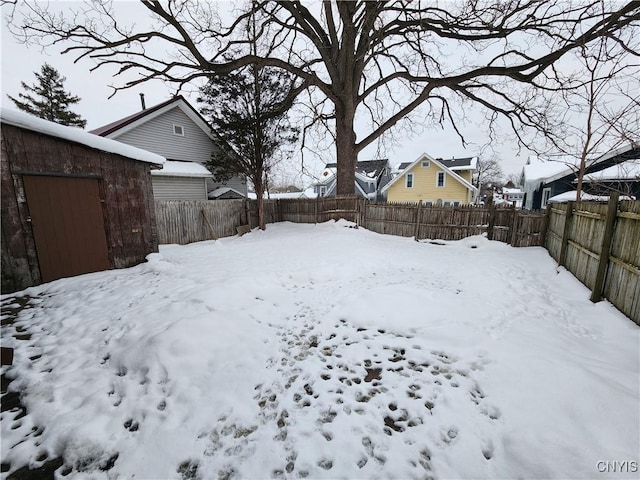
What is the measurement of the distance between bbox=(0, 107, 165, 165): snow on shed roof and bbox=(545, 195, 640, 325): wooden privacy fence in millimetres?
8979

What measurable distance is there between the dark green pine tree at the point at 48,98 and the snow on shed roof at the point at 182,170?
1682 centimetres

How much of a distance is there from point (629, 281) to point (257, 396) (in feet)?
15.7

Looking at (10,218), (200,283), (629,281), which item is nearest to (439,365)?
(629,281)

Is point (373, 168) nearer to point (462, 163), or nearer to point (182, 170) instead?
point (462, 163)

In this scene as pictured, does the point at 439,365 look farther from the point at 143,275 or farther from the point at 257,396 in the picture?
the point at 143,275

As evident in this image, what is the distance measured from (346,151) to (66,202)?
9.42 metres

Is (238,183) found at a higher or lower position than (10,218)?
higher

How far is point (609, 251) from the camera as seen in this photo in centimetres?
384

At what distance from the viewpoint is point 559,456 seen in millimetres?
1752

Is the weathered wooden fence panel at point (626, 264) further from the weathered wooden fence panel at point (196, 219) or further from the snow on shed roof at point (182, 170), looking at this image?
the snow on shed roof at point (182, 170)

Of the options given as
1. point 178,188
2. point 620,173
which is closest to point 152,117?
point 178,188

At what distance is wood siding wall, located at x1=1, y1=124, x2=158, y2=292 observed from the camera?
4.56m

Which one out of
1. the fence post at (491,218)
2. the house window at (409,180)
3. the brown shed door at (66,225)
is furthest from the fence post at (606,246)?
the house window at (409,180)

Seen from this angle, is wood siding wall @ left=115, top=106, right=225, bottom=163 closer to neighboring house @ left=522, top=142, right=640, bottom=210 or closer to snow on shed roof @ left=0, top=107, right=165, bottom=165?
snow on shed roof @ left=0, top=107, right=165, bottom=165
